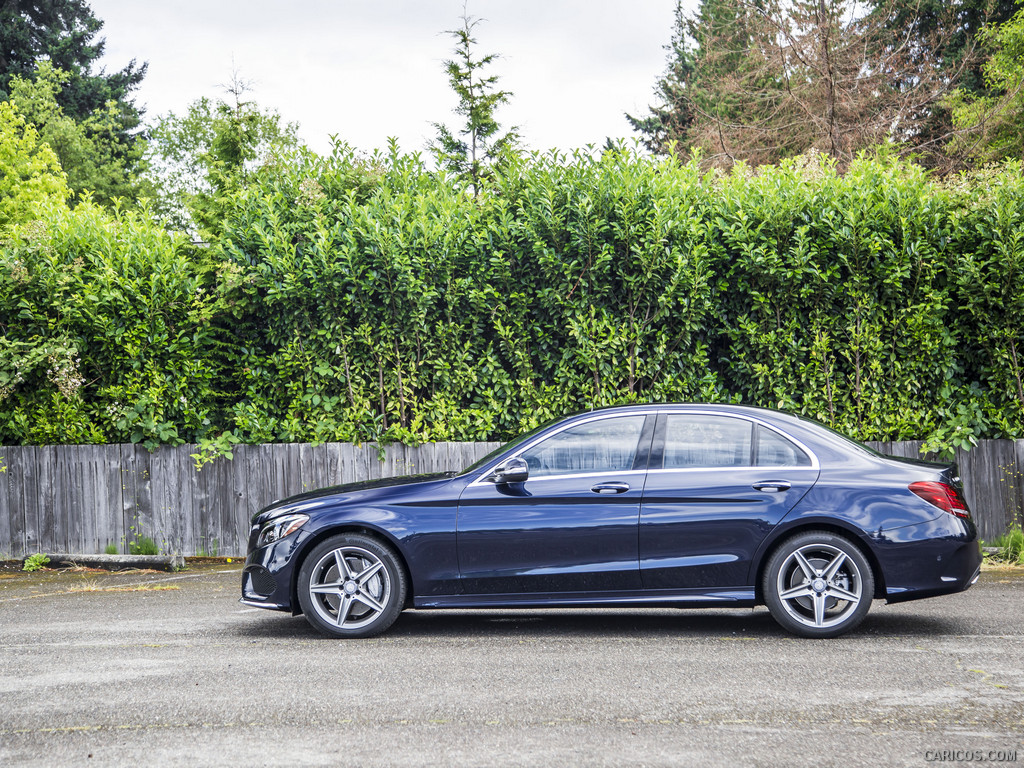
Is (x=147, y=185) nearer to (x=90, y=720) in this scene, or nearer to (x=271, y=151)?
(x=271, y=151)

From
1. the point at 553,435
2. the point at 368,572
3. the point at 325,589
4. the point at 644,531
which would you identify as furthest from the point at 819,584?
the point at 325,589

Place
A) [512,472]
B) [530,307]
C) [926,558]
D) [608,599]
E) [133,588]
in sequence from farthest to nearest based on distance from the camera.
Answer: [530,307]
[133,588]
[512,472]
[608,599]
[926,558]

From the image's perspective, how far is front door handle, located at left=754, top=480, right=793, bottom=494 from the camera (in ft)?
20.4

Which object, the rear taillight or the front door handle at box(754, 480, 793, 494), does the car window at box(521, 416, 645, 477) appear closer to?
the front door handle at box(754, 480, 793, 494)

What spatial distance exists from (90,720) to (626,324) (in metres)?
7.31

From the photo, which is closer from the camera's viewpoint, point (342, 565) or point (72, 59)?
point (342, 565)

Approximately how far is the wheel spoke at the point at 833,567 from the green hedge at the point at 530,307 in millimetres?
4479

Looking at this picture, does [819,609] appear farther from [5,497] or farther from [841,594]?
[5,497]

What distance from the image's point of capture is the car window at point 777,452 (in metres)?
6.34

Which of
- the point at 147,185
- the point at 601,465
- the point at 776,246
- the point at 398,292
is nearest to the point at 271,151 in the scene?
the point at 398,292

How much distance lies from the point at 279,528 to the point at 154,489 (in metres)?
5.38

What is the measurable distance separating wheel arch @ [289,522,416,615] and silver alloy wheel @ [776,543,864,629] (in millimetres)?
2542

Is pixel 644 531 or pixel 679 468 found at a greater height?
pixel 679 468

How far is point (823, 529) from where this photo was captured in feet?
20.4
